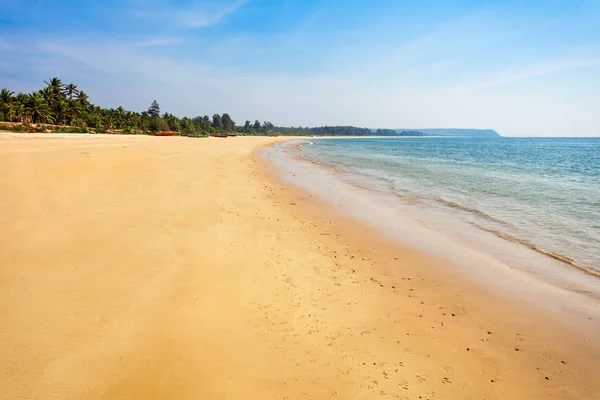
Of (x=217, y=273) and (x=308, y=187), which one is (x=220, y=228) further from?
(x=308, y=187)

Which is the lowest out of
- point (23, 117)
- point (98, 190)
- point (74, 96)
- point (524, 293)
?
point (524, 293)

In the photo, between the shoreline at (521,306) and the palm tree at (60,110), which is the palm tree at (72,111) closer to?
the palm tree at (60,110)

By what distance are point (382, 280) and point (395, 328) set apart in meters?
1.91

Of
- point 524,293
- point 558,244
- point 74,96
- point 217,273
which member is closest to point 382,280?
point 524,293

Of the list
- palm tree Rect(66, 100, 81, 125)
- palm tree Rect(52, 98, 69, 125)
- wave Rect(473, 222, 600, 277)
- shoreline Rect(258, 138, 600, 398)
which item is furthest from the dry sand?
palm tree Rect(66, 100, 81, 125)

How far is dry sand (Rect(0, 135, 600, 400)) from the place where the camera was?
404 cm

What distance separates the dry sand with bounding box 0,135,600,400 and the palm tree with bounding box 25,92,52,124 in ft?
237

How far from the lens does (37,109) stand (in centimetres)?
6544

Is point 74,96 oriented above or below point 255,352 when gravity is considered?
above

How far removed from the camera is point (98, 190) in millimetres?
13445

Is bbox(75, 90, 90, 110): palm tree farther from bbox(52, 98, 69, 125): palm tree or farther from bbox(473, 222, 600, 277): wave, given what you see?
bbox(473, 222, 600, 277): wave

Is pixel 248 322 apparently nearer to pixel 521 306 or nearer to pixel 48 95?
pixel 521 306

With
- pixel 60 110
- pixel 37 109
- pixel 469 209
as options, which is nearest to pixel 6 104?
pixel 37 109

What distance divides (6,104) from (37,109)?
5.50 meters
